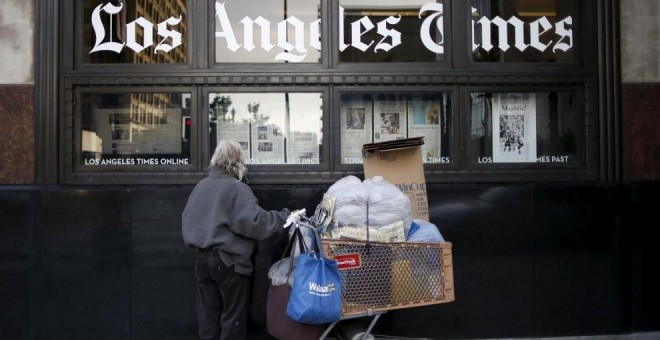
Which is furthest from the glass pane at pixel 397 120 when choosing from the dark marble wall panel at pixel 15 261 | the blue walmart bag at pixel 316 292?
the dark marble wall panel at pixel 15 261

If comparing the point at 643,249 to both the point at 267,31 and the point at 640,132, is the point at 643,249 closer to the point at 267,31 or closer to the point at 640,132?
the point at 640,132

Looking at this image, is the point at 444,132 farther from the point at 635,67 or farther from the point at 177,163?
the point at 177,163

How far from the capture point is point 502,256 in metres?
6.24

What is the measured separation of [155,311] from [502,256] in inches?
126

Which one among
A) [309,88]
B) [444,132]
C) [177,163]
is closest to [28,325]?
[177,163]

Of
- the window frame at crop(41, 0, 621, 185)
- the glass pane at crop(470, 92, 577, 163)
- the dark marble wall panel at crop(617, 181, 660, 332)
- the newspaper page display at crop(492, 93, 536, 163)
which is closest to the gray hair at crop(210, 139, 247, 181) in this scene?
the window frame at crop(41, 0, 621, 185)

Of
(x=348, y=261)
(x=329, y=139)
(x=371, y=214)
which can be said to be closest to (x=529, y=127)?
(x=329, y=139)

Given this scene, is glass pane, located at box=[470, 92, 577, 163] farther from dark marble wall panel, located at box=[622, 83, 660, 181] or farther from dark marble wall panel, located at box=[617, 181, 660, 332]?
dark marble wall panel, located at box=[617, 181, 660, 332]

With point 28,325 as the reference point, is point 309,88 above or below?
above

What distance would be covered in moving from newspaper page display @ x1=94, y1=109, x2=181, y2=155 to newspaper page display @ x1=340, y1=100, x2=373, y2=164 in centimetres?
154

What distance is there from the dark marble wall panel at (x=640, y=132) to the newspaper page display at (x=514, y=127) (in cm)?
84

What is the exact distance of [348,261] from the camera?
4.67 metres

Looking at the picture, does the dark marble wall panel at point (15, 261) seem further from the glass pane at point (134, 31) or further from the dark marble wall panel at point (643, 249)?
the dark marble wall panel at point (643, 249)

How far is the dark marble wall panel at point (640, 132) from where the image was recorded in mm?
6379
